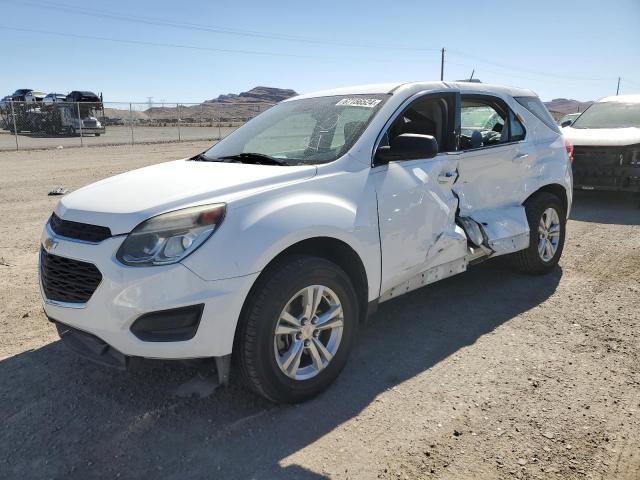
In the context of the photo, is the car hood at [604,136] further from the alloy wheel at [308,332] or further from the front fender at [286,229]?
the alloy wheel at [308,332]

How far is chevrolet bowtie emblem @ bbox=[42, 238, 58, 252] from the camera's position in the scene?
3015 mm

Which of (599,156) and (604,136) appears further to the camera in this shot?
(604,136)

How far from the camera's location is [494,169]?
4.62m

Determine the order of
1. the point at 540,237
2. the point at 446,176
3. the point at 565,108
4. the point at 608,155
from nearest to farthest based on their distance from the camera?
the point at 446,176, the point at 540,237, the point at 608,155, the point at 565,108

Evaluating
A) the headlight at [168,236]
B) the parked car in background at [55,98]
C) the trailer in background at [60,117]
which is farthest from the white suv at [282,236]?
the parked car in background at [55,98]

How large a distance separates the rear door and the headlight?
2.21m

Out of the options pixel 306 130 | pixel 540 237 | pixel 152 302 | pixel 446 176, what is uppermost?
pixel 306 130

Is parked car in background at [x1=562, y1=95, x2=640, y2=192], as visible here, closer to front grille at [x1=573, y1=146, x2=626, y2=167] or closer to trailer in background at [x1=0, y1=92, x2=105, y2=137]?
front grille at [x1=573, y1=146, x2=626, y2=167]

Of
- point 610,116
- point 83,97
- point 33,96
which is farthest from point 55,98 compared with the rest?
point 610,116

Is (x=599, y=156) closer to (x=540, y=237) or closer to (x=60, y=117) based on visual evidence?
(x=540, y=237)

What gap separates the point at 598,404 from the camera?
3.12 m

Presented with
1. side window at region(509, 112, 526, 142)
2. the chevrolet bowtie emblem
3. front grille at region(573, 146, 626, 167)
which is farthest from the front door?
front grille at region(573, 146, 626, 167)

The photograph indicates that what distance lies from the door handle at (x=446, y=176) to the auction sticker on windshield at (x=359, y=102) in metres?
0.72

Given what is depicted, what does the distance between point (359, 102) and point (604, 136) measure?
707 centimetres
